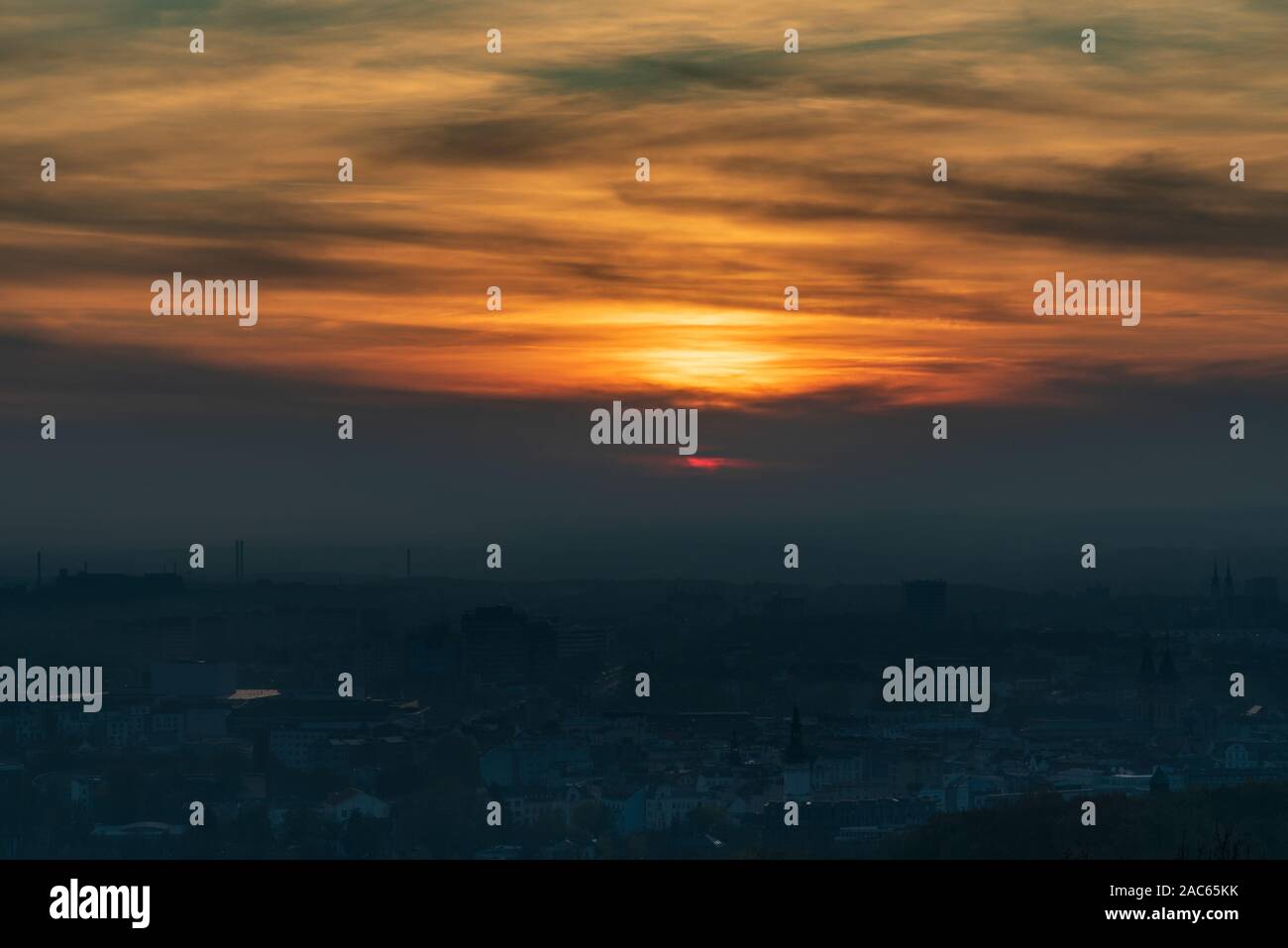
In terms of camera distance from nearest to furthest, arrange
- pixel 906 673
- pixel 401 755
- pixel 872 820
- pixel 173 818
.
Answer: pixel 872 820
pixel 173 818
pixel 401 755
pixel 906 673

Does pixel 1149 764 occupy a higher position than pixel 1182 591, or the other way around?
pixel 1182 591

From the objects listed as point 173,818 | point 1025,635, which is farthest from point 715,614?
point 173,818

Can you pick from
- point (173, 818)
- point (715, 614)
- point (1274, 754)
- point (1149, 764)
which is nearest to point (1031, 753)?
point (1149, 764)

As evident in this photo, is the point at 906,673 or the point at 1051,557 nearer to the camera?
the point at 906,673
